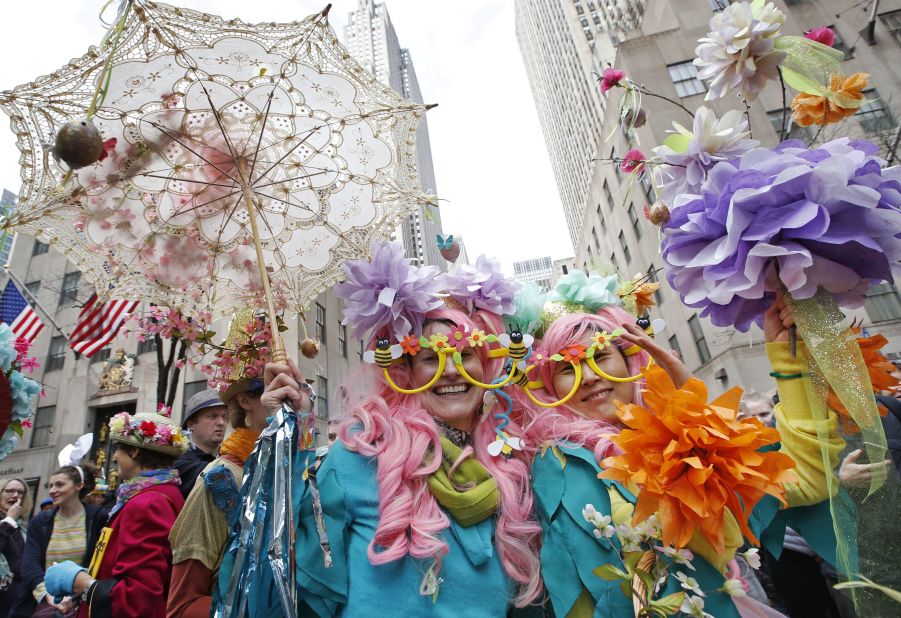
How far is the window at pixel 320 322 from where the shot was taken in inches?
705

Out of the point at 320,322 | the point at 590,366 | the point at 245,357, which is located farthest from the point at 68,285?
the point at 590,366

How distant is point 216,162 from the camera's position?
246cm

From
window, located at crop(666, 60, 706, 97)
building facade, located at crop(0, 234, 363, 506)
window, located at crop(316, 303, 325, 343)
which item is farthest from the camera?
window, located at crop(316, 303, 325, 343)

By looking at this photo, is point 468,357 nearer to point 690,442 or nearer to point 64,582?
point 690,442

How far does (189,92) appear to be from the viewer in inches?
88.9

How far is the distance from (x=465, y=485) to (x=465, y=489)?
0.05ft

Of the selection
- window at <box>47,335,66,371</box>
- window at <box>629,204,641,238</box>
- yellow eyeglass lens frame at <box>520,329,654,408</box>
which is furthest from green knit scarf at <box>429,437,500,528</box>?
window at <box>47,335,66,371</box>

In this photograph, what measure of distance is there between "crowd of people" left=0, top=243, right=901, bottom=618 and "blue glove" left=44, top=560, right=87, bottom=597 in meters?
0.01

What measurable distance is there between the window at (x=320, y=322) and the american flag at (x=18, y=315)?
31.9 feet

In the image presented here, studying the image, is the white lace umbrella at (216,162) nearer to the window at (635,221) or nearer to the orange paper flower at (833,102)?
the orange paper flower at (833,102)

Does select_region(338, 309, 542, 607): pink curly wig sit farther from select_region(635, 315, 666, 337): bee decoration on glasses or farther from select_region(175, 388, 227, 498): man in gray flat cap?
select_region(175, 388, 227, 498): man in gray flat cap

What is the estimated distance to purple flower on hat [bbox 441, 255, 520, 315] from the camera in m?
2.47

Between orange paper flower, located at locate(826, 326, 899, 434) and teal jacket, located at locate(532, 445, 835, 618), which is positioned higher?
orange paper flower, located at locate(826, 326, 899, 434)

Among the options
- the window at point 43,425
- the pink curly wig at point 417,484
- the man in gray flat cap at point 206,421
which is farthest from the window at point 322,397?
the pink curly wig at point 417,484
